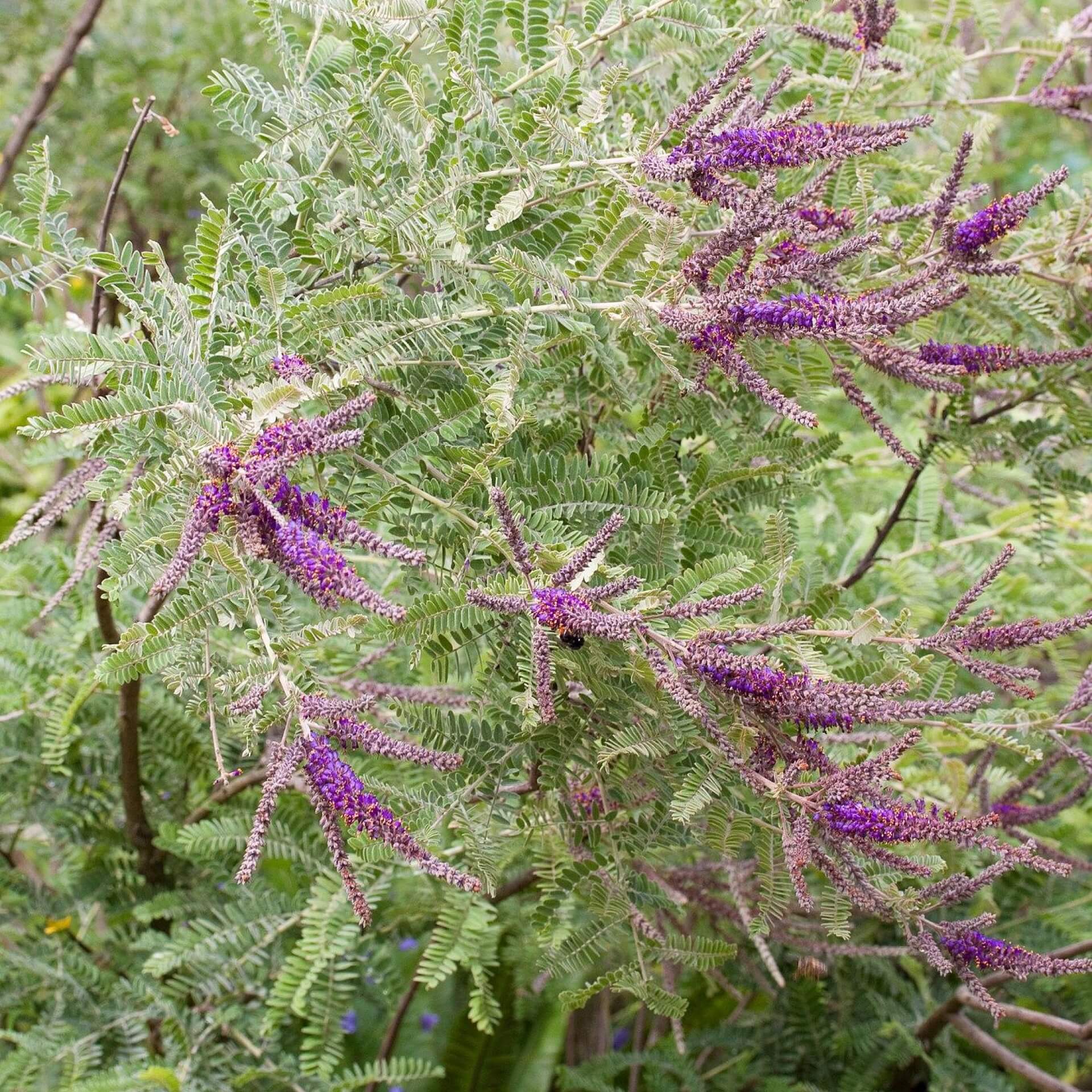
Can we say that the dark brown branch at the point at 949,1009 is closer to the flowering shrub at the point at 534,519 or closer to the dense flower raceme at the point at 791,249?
the flowering shrub at the point at 534,519

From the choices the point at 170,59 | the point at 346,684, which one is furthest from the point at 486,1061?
the point at 170,59

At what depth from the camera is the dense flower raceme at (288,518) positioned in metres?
0.88

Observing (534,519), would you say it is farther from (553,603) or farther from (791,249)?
(791,249)

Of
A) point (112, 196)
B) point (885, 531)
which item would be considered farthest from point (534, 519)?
point (885, 531)

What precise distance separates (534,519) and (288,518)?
32 centimetres

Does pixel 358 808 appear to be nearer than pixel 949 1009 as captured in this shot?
Yes

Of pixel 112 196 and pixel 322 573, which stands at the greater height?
pixel 112 196

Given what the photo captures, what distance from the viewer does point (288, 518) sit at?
938mm

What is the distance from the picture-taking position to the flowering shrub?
3.36 feet

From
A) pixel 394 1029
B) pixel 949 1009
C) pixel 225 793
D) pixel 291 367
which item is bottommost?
pixel 394 1029

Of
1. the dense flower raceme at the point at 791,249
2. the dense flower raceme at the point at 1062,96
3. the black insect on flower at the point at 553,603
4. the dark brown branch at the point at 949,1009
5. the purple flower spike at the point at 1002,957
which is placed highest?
the dense flower raceme at the point at 1062,96

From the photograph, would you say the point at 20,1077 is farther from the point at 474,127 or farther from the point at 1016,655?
the point at 1016,655

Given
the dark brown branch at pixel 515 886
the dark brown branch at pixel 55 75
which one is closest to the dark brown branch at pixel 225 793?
the dark brown branch at pixel 515 886

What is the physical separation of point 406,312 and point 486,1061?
178 centimetres
